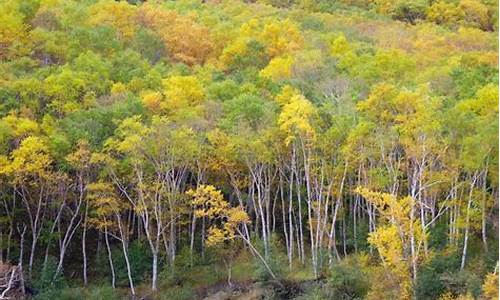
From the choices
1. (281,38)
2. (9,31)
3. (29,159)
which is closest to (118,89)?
(29,159)

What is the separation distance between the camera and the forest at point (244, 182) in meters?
25.7

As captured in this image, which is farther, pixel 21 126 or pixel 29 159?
pixel 21 126

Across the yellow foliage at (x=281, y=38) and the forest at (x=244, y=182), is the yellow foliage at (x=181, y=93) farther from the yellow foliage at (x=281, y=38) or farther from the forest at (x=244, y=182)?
the yellow foliage at (x=281, y=38)

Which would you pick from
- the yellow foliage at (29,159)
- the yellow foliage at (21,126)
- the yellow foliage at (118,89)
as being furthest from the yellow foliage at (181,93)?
the yellow foliage at (29,159)

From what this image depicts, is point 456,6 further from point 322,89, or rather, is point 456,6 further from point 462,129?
point 462,129

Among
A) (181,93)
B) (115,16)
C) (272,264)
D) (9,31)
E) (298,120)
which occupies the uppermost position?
(9,31)

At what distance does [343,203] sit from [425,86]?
28.9ft

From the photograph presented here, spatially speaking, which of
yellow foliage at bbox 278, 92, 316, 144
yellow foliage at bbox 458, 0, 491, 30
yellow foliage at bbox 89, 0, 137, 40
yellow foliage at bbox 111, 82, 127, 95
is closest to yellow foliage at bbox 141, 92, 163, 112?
yellow foliage at bbox 111, 82, 127, 95

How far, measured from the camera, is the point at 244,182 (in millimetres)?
31922

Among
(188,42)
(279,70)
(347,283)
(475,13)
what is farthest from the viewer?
(475,13)

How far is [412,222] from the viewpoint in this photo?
23.7 m

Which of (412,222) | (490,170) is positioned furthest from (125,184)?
(490,170)

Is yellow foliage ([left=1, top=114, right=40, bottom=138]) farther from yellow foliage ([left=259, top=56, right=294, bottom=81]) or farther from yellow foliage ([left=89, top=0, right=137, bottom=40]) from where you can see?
yellow foliage ([left=89, top=0, right=137, bottom=40])

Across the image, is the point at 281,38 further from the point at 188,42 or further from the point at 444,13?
the point at 444,13
